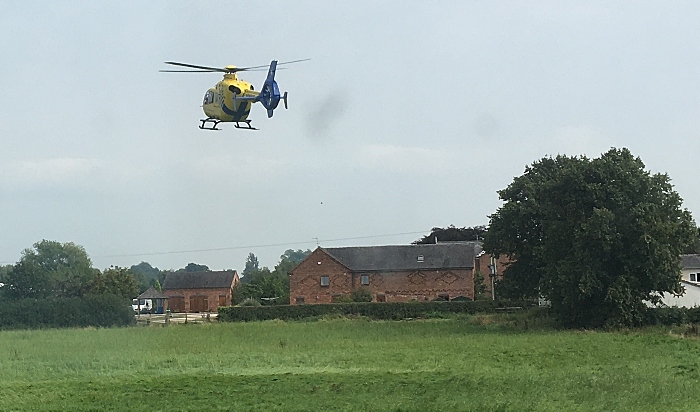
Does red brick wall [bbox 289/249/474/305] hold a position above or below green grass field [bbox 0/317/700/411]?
above

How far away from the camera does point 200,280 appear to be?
9306cm

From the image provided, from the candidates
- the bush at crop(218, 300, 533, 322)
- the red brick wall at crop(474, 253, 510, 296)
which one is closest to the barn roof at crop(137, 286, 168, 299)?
the bush at crop(218, 300, 533, 322)

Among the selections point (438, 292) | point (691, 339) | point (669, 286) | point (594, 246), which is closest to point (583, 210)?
point (594, 246)

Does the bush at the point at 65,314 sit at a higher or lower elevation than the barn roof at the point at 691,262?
lower

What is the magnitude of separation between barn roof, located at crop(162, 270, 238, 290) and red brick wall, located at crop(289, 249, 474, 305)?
1720cm

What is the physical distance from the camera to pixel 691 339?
36438mm

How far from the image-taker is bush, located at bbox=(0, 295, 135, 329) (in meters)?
62.7

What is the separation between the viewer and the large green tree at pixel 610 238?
42469 millimetres

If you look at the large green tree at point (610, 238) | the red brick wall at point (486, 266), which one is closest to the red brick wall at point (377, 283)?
Answer: the red brick wall at point (486, 266)

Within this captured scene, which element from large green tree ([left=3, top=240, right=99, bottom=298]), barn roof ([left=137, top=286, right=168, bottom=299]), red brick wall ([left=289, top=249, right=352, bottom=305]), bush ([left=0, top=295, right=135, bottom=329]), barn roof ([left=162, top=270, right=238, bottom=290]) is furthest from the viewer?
barn roof ([left=162, top=270, right=238, bottom=290])

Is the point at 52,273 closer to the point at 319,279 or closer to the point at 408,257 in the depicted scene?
the point at 319,279

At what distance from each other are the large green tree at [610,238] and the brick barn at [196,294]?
4953 cm

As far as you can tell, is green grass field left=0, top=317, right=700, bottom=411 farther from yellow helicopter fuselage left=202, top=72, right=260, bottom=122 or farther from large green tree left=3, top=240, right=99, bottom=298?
large green tree left=3, top=240, right=99, bottom=298

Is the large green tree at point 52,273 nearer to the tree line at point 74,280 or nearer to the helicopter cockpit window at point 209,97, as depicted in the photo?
the tree line at point 74,280
